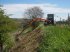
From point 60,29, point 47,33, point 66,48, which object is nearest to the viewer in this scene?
point 66,48

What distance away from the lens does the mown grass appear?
48.9 feet

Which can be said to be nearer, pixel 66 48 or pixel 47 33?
pixel 66 48

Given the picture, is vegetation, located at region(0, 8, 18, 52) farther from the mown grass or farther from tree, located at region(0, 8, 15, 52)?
the mown grass

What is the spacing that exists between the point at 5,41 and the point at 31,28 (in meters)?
4.84

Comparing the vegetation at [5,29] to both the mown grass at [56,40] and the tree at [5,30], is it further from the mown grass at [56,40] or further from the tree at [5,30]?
the mown grass at [56,40]

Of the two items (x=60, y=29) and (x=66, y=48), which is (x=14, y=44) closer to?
(x=60, y=29)

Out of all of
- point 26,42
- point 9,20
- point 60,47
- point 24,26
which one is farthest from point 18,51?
point 24,26

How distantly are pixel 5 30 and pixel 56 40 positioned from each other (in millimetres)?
3675

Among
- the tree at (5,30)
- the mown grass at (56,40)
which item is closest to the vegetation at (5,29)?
the tree at (5,30)

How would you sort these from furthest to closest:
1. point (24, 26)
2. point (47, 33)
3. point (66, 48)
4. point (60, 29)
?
point (24, 26) < point (60, 29) < point (47, 33) < point (66, 48)

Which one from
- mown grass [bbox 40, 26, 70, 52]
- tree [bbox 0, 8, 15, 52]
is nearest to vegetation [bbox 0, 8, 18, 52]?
tree [bbox 0, 8, 15, 52]

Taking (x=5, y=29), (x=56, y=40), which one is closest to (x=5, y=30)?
(x=5, y=29)

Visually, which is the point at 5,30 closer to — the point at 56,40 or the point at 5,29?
the point at 5,29

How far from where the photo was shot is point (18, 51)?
1764 centimetres
